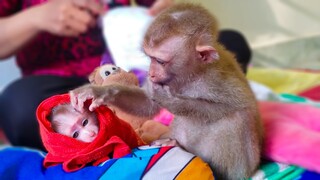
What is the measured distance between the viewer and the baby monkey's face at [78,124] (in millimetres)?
542

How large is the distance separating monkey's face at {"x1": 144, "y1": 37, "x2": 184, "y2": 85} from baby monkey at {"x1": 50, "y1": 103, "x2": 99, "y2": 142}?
101 mm

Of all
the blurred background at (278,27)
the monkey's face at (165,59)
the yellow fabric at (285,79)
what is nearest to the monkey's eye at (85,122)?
the monkey's face at (165,59)

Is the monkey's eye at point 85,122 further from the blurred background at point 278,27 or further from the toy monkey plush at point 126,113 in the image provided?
the blurred background at point 278,27

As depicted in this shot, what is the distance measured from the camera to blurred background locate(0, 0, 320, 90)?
1690 millimetres

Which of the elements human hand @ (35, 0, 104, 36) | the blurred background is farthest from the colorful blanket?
the blurred background

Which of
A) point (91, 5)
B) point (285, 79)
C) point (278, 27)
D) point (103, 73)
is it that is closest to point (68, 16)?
point (91, 5)

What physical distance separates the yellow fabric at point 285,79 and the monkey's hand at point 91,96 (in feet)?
2.90

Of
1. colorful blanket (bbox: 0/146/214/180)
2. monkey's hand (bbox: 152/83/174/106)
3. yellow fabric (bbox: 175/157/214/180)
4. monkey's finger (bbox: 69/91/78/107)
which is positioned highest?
monkey's finger (bbox: 69/91/78/107)

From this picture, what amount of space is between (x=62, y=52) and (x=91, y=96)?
59cm

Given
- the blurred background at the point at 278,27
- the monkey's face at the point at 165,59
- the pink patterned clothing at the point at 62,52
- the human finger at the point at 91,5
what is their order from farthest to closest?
the blurred background at the point at 278,27 → the pink patterned clothing at the point at 62,52 → the human finger at the point at 91,5 → the monkey's face at the point at 165,59

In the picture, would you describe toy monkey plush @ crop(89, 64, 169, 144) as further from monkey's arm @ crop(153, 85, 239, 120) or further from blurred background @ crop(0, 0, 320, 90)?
blurred background @ crop(0, 0, 320, 90)

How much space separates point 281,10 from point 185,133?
1.32 meters

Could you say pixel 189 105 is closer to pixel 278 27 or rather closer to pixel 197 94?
pixel 197 94

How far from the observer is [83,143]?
546 millimetres
